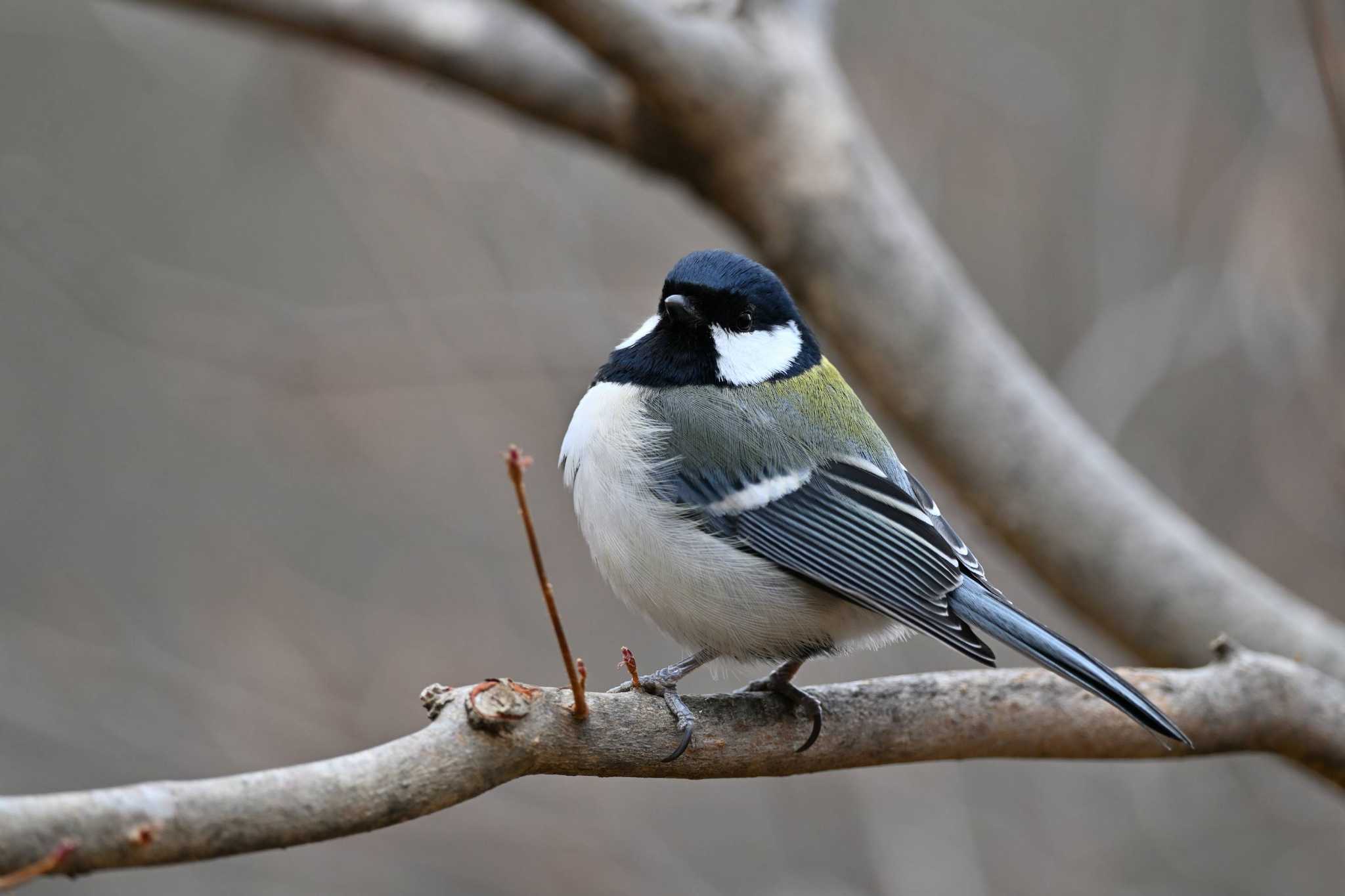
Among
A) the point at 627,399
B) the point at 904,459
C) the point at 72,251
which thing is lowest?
the point at 627,399

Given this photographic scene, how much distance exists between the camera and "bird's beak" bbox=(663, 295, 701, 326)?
250cm

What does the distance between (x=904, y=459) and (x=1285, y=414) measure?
190 cm

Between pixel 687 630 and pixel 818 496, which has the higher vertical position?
pixel 818 496

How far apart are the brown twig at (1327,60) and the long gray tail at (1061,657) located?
1536mm

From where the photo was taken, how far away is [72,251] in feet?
15.6

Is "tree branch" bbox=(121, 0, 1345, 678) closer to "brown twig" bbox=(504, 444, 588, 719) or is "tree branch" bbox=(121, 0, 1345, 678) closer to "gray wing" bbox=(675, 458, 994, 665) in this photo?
"gray wing" bbox=(675, 458, 994, 665)

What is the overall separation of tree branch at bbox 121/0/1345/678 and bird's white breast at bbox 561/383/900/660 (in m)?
1.35

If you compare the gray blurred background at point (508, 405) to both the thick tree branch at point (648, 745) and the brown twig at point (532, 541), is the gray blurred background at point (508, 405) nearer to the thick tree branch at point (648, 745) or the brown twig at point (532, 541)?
the thick tree branch at point (648, 745)

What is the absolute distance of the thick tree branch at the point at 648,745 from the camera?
1424 mm

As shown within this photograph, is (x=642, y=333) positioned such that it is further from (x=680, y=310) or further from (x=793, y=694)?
(x=793, y=694)

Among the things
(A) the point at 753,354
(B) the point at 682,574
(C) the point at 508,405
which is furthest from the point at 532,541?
(C) the point at 508,405

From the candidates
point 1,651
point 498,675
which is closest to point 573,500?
point 498,675

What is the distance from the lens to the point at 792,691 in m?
2.33

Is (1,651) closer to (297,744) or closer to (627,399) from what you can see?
(297,744)
